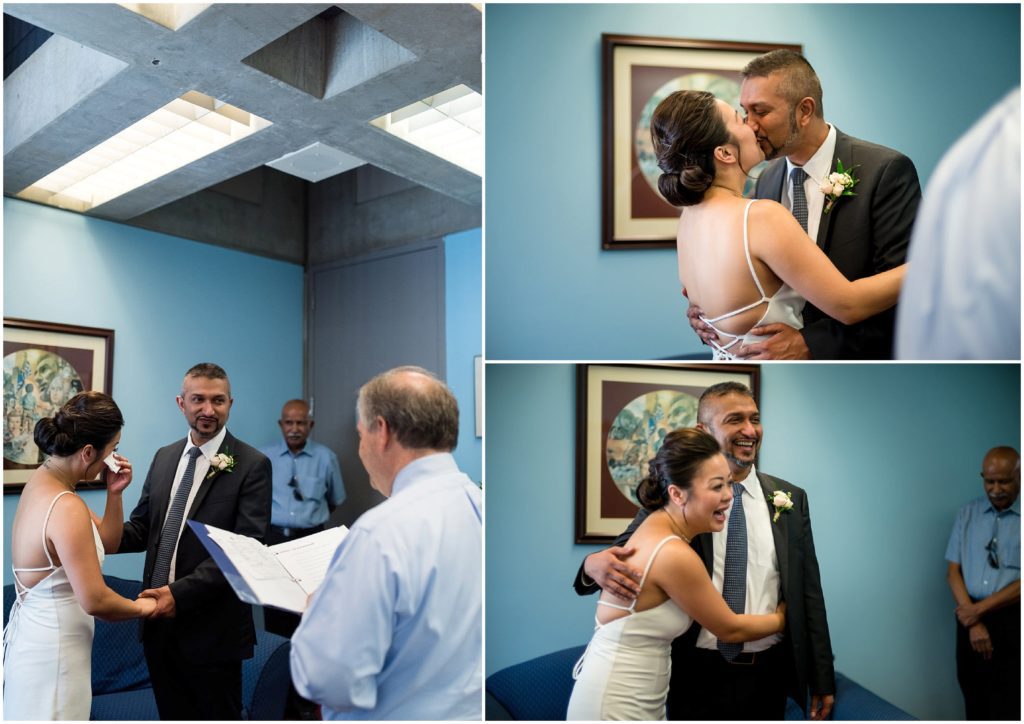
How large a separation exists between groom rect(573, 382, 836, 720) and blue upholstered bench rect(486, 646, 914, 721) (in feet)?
0.34

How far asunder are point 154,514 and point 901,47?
2159mm

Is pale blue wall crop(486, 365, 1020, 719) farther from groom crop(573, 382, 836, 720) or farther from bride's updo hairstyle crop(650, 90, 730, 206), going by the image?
bride's updo hairstyle crop(650, 90, 730, 206)

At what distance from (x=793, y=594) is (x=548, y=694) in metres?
0.59

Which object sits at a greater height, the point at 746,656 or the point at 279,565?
the point at 279,565

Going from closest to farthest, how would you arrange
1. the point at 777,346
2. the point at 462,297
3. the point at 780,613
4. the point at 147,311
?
1. the point at 777,346
2. the point at 780,613
3. the point at 147,311
4. the point at 462,297

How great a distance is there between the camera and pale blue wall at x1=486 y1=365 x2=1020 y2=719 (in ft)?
5.71

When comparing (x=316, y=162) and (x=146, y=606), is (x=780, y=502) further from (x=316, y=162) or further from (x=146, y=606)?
(x=316, y=162)

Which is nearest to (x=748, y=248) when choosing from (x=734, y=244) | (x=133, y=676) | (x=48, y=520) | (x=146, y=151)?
(x=734, y=244)

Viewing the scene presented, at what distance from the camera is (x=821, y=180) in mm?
1562

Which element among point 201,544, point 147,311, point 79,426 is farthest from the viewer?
point 147,311

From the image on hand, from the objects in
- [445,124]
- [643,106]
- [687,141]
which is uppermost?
[445,124]

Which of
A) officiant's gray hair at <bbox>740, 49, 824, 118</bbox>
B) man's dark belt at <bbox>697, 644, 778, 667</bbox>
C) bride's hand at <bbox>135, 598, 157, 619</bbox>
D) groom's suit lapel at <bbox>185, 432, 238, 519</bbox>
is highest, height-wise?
officiant's gray hair at <bbox>740, 49, 824, 118</bbox>

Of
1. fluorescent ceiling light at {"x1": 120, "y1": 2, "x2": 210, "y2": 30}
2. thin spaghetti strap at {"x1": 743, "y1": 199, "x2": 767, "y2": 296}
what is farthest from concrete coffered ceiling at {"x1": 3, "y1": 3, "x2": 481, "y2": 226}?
thin spaghetti strap at {"x1": 743, "y1": 199, "x2": 767, "y2": 296}

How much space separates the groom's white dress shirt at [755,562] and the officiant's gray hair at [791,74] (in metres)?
0.78
